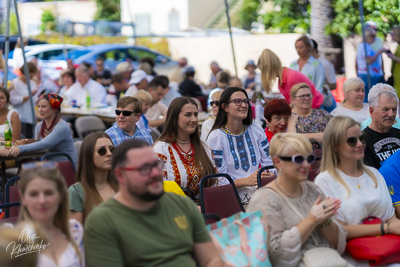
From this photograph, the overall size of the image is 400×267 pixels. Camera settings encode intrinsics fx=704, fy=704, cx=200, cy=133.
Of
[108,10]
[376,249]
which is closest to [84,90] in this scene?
[376,249]

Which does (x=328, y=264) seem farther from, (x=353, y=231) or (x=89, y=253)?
(x=89, y=253)

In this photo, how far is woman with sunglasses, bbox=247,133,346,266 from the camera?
4.07 m

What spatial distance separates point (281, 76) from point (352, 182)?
4299 millimetres

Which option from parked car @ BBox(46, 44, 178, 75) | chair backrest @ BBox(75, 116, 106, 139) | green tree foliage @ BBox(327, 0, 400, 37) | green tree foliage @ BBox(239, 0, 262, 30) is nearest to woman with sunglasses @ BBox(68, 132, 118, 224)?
chair backrest @ BBox(75, 116, 106, 139)

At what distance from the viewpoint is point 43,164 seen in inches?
141

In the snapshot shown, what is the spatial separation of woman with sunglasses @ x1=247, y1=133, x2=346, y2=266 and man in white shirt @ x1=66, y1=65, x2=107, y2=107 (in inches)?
349

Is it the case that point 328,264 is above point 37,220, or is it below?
below

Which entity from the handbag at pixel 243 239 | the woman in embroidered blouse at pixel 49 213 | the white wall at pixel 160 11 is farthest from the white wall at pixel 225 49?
the woman in embroidered blouse at pixel 49 213

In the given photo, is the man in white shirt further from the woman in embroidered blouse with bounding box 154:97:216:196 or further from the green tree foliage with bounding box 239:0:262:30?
the green tree foliage with bounding box 239:0:262:30

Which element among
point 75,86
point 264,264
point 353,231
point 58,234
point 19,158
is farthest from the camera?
point 75,86

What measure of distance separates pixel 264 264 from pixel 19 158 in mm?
4314

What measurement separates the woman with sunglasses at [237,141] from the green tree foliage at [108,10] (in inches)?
1421

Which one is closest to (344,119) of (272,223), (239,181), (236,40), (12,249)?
(272,223)

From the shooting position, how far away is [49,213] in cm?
346
